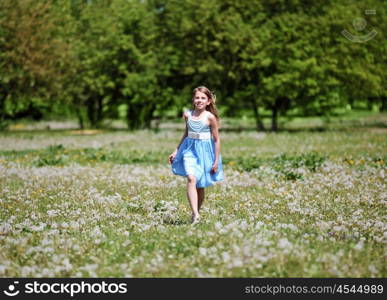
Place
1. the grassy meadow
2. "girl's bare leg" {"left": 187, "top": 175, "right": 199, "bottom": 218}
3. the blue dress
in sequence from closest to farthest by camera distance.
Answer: the grassy meadow
"girl's bare leg" {"left": 187, "top": 175, "right": 199, "bottom": 218}
the blue dress

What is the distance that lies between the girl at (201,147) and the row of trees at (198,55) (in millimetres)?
33127

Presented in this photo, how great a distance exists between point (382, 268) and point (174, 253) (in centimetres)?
248

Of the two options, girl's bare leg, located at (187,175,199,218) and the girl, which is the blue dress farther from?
girl's bare leg, located at (187,175,199,218)

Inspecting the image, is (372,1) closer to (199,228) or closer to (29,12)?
(29,12)

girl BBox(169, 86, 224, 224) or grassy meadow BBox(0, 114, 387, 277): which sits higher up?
girl BBox(169, 86, 224, 224)

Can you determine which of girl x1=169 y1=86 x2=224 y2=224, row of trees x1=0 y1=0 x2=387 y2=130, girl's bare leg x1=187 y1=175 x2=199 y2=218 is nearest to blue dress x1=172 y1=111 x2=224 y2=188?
girl x1=169 y1=86 x2=224 y2=224

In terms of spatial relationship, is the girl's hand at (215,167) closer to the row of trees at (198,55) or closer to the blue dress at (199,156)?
the blue dress at (199,156)

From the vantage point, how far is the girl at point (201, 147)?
9391mm

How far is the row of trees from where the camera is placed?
42375 mm

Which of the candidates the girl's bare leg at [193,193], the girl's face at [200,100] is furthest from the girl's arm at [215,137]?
the girl's bare leg at [193,193]

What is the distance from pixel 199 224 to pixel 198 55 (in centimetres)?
3742

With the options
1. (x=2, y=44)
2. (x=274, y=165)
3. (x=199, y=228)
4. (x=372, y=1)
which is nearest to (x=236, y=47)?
(x=372, y=1)

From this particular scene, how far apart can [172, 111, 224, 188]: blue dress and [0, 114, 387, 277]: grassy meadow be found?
71cm

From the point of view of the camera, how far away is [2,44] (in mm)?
41281
